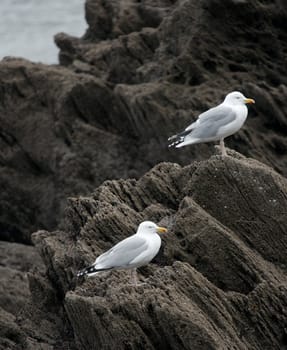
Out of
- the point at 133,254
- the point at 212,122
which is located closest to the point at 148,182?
the point at 212,122

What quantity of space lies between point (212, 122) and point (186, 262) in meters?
2.41

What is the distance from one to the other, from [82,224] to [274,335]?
3243 millimetres

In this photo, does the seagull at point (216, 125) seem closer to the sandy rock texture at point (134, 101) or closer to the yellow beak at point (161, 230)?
the yellow beak at point (161, 230)

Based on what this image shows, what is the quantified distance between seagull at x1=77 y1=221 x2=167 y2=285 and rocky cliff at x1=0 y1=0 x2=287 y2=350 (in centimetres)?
21

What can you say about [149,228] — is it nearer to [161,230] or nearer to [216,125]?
[161,230]

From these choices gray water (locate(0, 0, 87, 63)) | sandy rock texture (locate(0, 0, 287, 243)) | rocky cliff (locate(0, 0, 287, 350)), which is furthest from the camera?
gray water (locate(0, 0, 87, 63))

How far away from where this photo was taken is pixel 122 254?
10.6 m

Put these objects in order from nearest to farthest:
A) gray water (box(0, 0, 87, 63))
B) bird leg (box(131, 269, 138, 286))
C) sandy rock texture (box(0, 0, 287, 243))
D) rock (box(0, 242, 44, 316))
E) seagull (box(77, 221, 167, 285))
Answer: bird leg (box(131, 269, 138, 286)), seagull (box(77, 221, 167, 285)), rock (box(0, 242, 44, 316)), sandy rock texture (box(0, 0, 287, 243)), gray water (box(0, 0, 87, 63))

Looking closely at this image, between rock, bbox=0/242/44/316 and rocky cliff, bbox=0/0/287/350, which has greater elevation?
rocky cliff, bbox=0/0/287/350

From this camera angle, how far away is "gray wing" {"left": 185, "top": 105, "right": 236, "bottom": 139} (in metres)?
12.6

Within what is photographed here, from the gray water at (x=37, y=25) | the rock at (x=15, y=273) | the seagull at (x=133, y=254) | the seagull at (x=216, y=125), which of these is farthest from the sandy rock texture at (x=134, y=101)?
the gray water at (x=37, y=25)

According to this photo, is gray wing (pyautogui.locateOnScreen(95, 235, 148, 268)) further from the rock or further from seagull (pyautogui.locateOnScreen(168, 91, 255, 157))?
the rock

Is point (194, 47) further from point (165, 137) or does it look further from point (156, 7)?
point (156, 7)

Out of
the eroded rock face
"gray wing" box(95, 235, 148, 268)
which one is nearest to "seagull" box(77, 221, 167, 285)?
"gray wing" box(95, 235, 148, 268)
